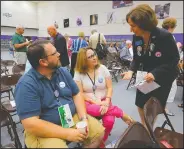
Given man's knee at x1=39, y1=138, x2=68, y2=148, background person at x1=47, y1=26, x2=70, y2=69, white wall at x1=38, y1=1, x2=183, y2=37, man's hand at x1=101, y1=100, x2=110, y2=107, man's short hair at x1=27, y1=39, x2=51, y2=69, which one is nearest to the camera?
man's knee at x1=39, y1=138, x2=68, y2=148

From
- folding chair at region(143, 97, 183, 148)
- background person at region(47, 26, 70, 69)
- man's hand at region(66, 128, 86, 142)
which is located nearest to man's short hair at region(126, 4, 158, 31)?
folding chair at region(143, 97, 183, 148)

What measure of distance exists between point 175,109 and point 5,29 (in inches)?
560

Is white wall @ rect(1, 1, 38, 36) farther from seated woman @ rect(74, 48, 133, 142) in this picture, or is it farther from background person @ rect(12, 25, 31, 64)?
seated woman @ rect(74, 48, 133, 142)

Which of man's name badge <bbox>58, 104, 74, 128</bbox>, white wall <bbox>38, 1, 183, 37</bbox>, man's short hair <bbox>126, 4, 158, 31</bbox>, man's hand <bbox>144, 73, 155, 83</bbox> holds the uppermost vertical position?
white wall <bbox>38, 1, 183, 37</bbox>

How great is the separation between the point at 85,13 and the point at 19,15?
5.89 m

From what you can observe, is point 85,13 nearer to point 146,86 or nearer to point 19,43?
point 19,43

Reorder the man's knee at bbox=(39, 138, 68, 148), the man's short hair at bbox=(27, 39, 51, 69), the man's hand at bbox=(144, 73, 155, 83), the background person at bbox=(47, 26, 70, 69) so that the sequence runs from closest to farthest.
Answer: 1. the man's knee at bbox=(39, 138, 68, 148)
2. the man's short hair at bbox=(27, 39, 51, 69)
3. the man's hand at bbox=(144, 73, 155, 83)
4. the background person at bbox=(47, 26, 70, 69)

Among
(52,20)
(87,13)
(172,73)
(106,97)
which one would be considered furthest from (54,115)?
(52,20)

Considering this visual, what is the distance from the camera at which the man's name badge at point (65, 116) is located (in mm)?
1480

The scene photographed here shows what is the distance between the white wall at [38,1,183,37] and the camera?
923 cm

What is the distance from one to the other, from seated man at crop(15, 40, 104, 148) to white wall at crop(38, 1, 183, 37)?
8.45 meters

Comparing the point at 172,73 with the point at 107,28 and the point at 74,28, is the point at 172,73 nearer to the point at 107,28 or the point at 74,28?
the point at 107,28

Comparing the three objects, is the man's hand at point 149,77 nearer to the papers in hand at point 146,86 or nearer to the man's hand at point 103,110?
the papers in hand at point 146,86

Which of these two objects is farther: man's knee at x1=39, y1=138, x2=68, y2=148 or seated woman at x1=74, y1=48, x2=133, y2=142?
seated woman at x1=74, y1=48, x2=133, y2=142
